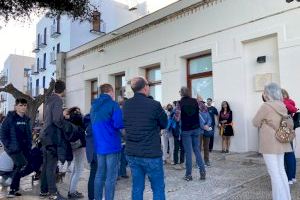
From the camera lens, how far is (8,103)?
1911 inches

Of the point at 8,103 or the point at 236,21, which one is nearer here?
the point at 236,21

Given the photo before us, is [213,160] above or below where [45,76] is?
below

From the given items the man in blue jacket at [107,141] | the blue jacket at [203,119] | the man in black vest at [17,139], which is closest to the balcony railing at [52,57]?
the blue jacket at [203,119]

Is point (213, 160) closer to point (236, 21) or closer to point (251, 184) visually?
point (251, 184)

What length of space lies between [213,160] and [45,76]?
76.6ft

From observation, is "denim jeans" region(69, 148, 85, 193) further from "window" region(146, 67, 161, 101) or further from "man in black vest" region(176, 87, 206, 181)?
"window" region(146, 67, 161, 101)

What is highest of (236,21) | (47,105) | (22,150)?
(236,21)

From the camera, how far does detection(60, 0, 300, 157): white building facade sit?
9.35 m

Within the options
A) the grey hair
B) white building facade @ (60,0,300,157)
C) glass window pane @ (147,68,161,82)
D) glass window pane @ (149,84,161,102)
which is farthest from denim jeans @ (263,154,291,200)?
glass window pane @ (147,68,161,82)

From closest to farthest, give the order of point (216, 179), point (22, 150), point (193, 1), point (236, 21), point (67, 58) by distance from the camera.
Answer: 1. point (22, 150)
2. point (216, 179)
3. point (236, 21)
4. point (193, 1)
5. point (67, 58)

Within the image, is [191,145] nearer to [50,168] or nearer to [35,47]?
[50,168]

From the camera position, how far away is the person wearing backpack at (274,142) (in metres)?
4.54

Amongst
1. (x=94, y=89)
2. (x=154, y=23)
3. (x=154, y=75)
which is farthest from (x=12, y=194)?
(x=94, y=89)

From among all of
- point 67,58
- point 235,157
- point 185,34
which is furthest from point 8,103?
point 235,157
